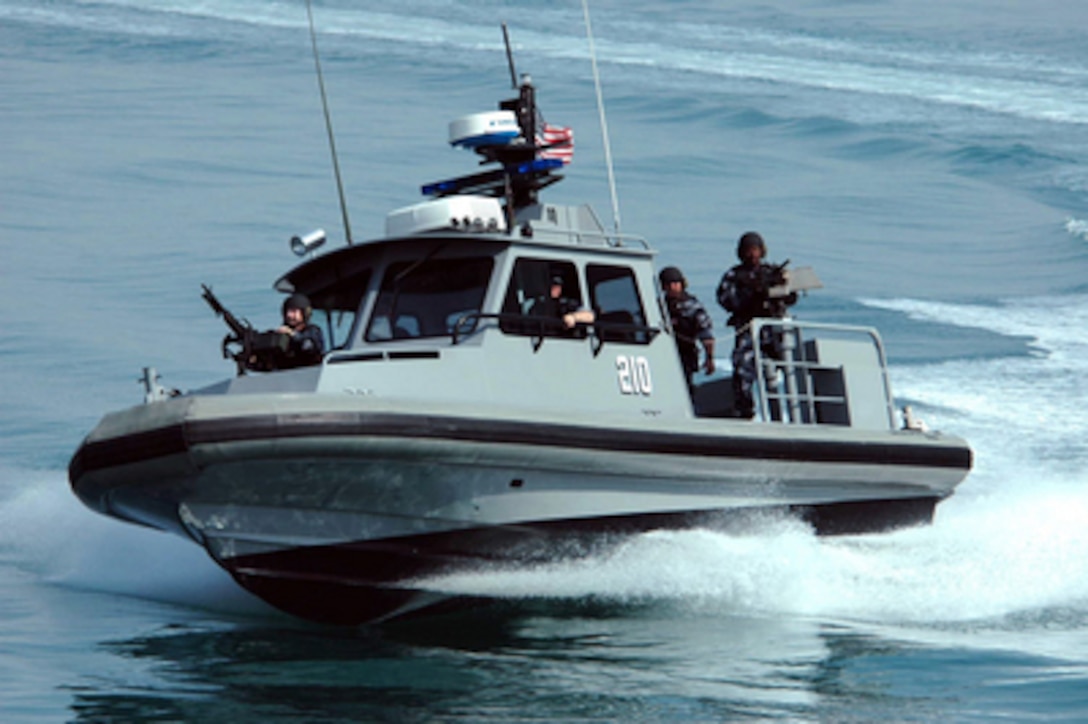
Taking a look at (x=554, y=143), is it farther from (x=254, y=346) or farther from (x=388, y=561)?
(x=388, y=561)

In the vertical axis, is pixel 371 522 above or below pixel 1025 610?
above

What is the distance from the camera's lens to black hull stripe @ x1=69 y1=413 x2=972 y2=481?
621 centimetres

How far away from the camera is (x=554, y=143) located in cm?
841

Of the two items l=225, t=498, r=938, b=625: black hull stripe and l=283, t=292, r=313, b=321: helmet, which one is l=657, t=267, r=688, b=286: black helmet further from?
l=283, t=292, r=313, b=321: helmet

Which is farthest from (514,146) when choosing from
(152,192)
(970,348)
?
(152,192)

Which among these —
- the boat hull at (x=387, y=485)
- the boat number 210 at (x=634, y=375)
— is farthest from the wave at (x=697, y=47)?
the boat hull at (x=387, y=485)

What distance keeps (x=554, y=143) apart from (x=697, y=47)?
23.1 m

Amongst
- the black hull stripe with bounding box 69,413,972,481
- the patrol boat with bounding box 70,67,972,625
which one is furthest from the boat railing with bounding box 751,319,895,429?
the black hull stripe with bounding box 69,413,972,481

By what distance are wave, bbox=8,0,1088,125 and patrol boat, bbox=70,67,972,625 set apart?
68.0 feet

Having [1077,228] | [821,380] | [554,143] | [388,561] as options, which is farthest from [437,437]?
[1077,228]

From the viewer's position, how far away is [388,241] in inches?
288

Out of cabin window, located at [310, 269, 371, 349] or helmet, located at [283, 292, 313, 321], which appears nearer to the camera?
helmet, located at [283, 292, 313, 321]

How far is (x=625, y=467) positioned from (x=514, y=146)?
1929 millimetres

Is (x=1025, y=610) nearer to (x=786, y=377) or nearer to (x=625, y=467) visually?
(x=786, y=377)
